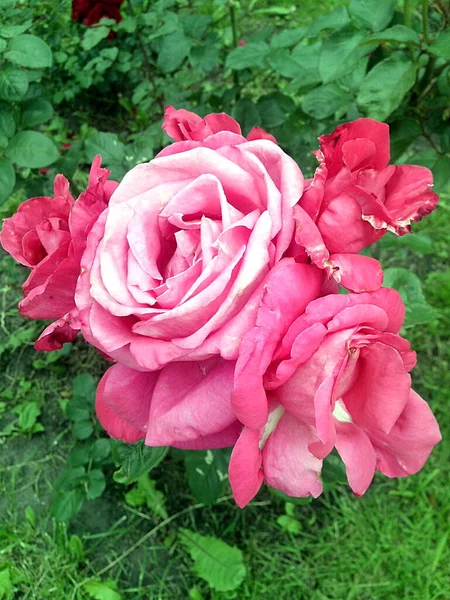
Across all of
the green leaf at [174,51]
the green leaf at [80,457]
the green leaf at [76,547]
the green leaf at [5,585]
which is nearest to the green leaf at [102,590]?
the green leaf at [76,547]

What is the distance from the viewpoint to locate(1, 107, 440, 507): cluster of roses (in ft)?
1.93

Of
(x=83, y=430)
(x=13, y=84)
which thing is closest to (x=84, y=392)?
(x=83, y=430)

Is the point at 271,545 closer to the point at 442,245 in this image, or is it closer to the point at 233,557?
the point at 233,557

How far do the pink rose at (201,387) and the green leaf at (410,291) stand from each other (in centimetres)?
53

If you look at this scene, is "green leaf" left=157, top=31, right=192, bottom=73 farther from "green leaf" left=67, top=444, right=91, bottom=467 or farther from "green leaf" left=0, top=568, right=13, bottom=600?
"green leaf" left=0, top=568, right=13, bottom=600

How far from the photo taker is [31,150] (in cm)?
130

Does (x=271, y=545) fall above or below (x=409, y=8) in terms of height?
below

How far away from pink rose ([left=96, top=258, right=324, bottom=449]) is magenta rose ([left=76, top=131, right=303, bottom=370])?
0.08 ft

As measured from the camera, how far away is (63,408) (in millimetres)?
1817

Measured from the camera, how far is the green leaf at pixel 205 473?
1292 mm

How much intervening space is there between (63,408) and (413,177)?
4.65ft

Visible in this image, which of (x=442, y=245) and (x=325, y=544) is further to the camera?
(x=442, y=245)

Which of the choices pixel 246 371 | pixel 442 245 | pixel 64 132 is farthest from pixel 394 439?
pixel 64 132

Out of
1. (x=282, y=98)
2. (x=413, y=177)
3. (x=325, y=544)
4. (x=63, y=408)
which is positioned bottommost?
(x=325, y=544)
